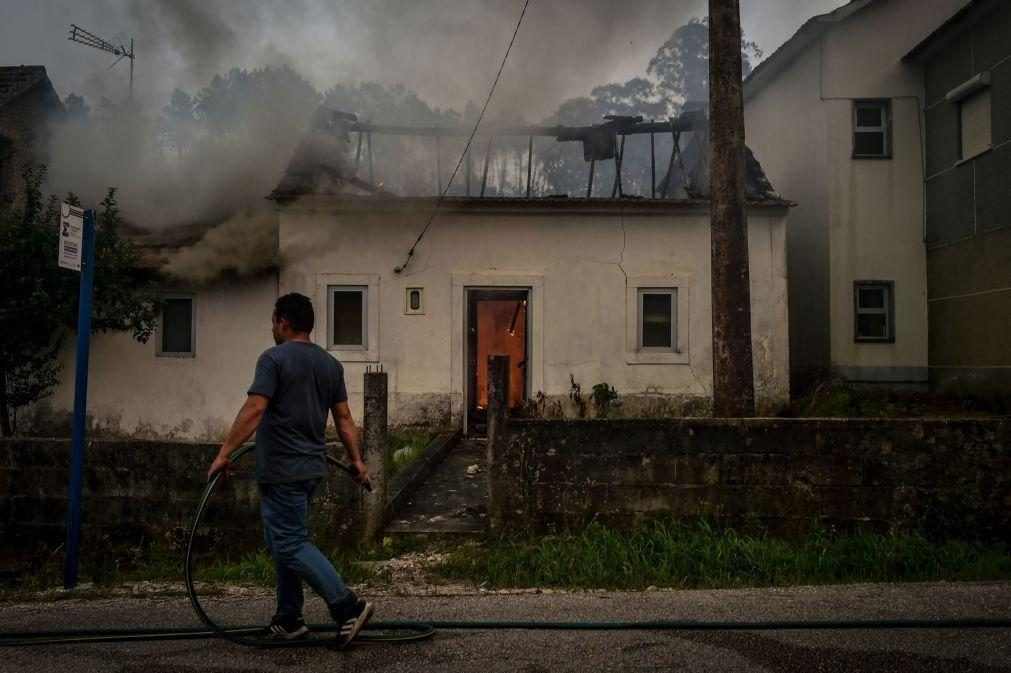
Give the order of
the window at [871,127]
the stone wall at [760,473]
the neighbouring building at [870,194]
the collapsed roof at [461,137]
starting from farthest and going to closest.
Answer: the window at [871,127] → the neighbouring building at [870,194] → the collapsed roof at [461,137] → the stone wall at [760,473]

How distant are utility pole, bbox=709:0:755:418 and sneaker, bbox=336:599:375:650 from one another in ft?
12.8

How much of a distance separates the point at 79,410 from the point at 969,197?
12.9m

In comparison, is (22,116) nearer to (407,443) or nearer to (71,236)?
(407,443)

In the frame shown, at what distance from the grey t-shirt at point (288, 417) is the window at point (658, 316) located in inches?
361

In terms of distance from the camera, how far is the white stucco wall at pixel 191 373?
1235cm

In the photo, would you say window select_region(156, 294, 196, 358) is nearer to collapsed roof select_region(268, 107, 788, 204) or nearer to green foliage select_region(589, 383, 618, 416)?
collapsed roof select_region(268, 107, 788, 204)

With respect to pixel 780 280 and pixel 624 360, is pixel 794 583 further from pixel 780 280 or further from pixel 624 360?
pixel 780 280

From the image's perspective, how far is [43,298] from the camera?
10.1m

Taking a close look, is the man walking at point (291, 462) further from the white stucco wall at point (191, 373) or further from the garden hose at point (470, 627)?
the white stucco wall at point (191, 373)

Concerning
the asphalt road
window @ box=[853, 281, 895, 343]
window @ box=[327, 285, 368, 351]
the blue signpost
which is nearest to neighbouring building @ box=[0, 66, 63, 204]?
window @ box=[327, 285, 368, 351]

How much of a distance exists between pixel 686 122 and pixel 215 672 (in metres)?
13.3

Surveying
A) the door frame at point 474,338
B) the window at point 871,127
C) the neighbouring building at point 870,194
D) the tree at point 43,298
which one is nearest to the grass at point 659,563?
the tree at point 43,298

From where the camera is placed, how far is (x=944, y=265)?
1345cm

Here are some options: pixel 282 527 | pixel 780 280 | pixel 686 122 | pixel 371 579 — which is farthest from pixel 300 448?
pixel 686 122
